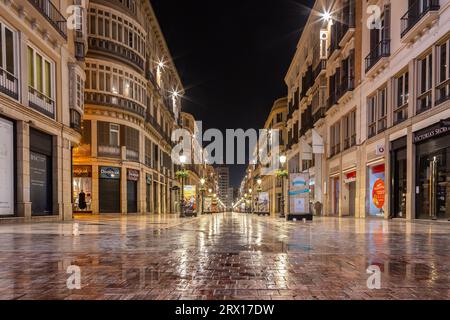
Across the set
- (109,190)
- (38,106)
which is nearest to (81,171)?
(109,190)

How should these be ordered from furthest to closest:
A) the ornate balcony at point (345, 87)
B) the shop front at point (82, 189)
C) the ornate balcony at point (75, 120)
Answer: the shop front at point (82, 189) < the ornate balcony at point (345, 87) < the ornate balcony at point (75, 120)

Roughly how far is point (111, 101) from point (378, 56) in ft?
68.9

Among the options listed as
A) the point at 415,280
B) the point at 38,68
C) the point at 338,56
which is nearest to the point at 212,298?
the point at 415,280

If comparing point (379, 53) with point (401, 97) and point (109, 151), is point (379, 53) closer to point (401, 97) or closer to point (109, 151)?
point (401, 97)

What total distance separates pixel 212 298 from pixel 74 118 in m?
20.7

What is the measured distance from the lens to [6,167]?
50.6ft

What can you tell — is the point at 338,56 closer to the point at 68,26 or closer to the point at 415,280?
the point at 68,26

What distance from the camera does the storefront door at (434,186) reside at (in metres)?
15.4

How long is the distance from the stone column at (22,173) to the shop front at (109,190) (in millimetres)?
14131

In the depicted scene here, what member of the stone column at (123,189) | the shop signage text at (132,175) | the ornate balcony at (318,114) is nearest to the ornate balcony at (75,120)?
the stone column at (123,189)

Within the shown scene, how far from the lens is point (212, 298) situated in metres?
3.71

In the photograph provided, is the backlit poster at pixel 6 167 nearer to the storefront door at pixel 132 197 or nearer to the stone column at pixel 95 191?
the stone column at pixel 95 191

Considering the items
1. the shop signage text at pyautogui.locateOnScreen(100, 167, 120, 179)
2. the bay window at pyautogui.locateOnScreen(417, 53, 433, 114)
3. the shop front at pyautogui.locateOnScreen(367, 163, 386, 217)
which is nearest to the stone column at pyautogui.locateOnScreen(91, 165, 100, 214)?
the shop signage text at pyautogui.locateOnScreen(100, 167, 120, 179)

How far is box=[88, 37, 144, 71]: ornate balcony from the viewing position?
1172 inches
